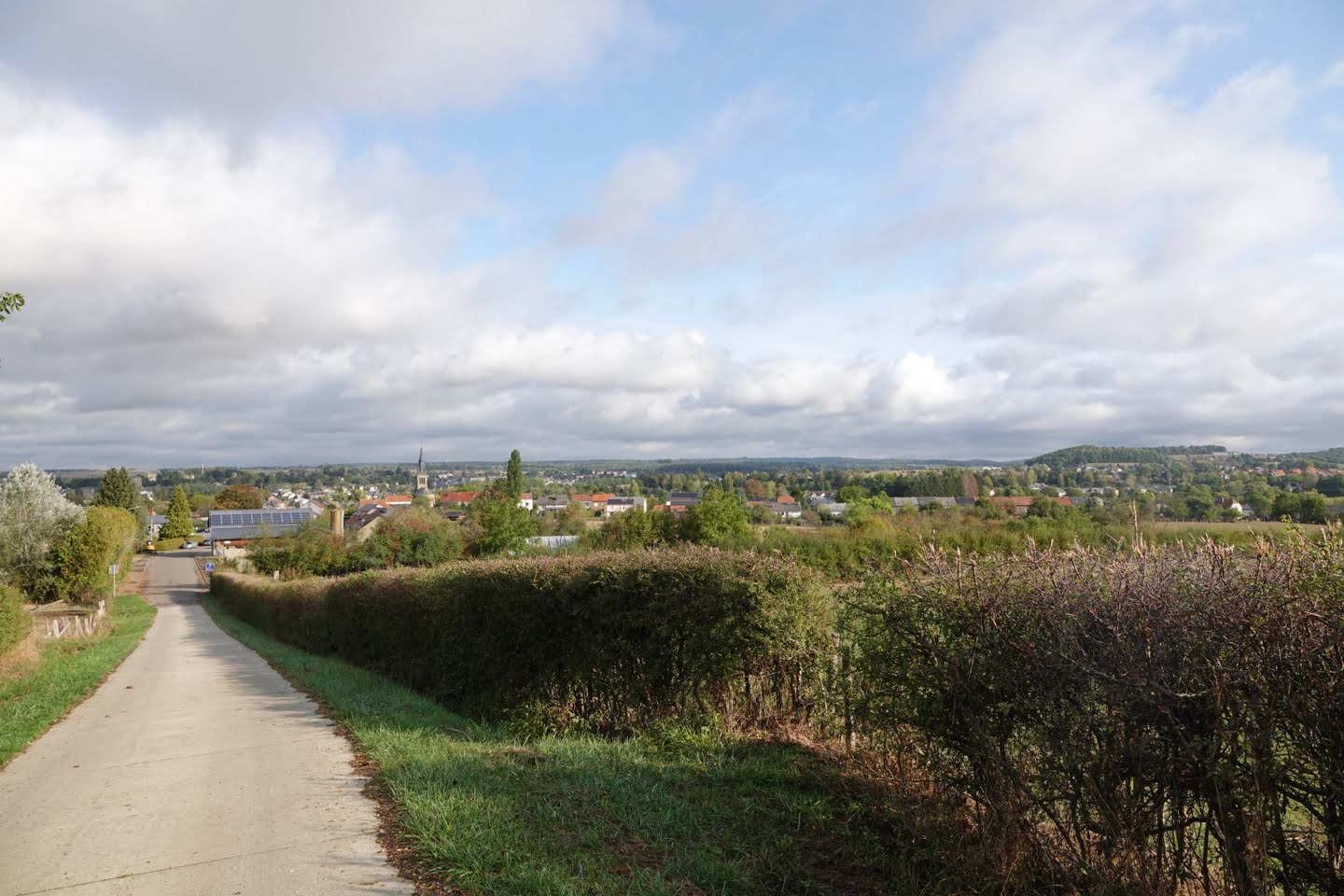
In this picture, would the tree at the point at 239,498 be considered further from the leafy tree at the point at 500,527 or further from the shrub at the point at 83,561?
the leafy tree at the point at 500,527

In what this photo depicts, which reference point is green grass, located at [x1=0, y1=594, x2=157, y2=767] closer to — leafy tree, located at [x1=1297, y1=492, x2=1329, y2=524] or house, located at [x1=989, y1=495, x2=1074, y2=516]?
leafy tree, located at [x1=1297, y1=492, x2=1329, y2=524]

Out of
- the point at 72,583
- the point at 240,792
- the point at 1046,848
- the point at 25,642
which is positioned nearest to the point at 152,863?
the point at 240,792

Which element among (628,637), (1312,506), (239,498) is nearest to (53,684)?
(628,637)

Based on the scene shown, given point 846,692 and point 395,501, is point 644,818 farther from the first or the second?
point 395,501

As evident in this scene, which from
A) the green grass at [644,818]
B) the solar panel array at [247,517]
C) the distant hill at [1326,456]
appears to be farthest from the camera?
the solar panel array at [247,517]

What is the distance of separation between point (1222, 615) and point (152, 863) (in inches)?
246

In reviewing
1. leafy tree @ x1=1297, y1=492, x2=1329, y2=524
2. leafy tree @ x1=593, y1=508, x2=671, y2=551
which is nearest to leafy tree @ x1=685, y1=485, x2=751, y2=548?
leafy tree @ x1=593, y1=508, x2=671, y2=551

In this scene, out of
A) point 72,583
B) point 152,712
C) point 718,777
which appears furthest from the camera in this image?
point 72,583

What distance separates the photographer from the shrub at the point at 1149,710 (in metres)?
3.18

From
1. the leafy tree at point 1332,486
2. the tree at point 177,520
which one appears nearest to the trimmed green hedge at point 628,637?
the leafy tree at point 1332,486

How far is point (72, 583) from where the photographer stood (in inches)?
1609

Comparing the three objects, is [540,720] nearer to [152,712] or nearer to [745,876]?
[745,876]

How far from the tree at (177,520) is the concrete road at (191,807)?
117809 mm

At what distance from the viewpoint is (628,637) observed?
27.0 ft
